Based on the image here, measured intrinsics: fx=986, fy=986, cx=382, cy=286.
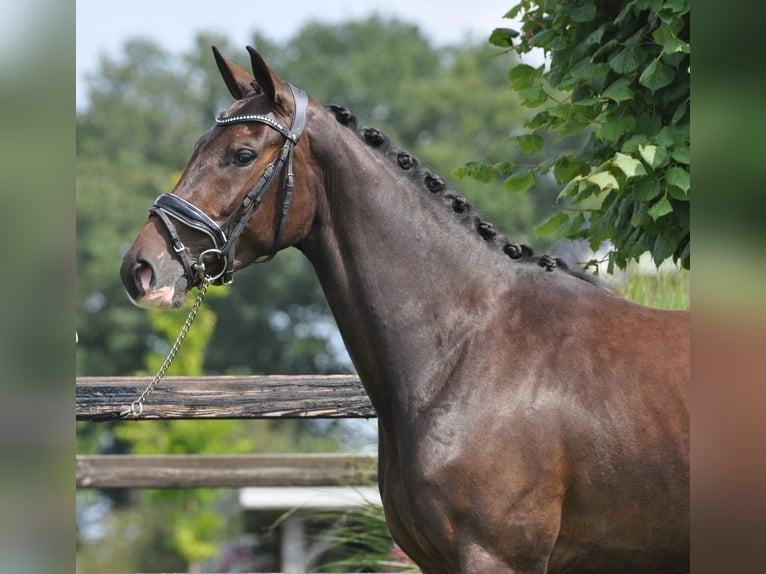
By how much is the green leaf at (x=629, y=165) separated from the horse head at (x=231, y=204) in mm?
1158

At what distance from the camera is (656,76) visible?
151 inches

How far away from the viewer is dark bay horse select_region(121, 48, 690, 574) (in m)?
3.16

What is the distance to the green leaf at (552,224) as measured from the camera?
4.51 m

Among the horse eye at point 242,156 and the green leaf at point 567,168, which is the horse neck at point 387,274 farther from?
the green leaf at point 567,168

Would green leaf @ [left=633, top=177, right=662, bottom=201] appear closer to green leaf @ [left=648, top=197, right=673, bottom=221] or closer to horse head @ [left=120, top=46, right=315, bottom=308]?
green leaf @ [left=648, top=197, right=673, bottom=221]

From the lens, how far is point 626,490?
127 inches

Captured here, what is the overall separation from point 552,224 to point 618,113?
2.24 feet

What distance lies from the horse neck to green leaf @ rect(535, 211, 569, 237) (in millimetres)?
1100

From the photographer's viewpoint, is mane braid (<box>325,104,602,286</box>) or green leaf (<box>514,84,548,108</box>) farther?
green leaf (<box>514,84,548,108</box>)

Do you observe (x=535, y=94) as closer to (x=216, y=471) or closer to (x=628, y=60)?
(x=628, y=60)

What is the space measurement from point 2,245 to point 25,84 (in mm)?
201

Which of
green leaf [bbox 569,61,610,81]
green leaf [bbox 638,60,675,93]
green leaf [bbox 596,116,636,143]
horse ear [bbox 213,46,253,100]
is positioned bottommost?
green leaf [bbox 596,116,636,143]

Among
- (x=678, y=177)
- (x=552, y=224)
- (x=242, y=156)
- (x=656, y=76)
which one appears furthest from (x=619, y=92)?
(x=242, y=156)

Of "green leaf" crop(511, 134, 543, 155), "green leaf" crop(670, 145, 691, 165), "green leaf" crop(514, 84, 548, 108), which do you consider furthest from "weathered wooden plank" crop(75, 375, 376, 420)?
"green leaf" crop(670, 145, 691, 165)
